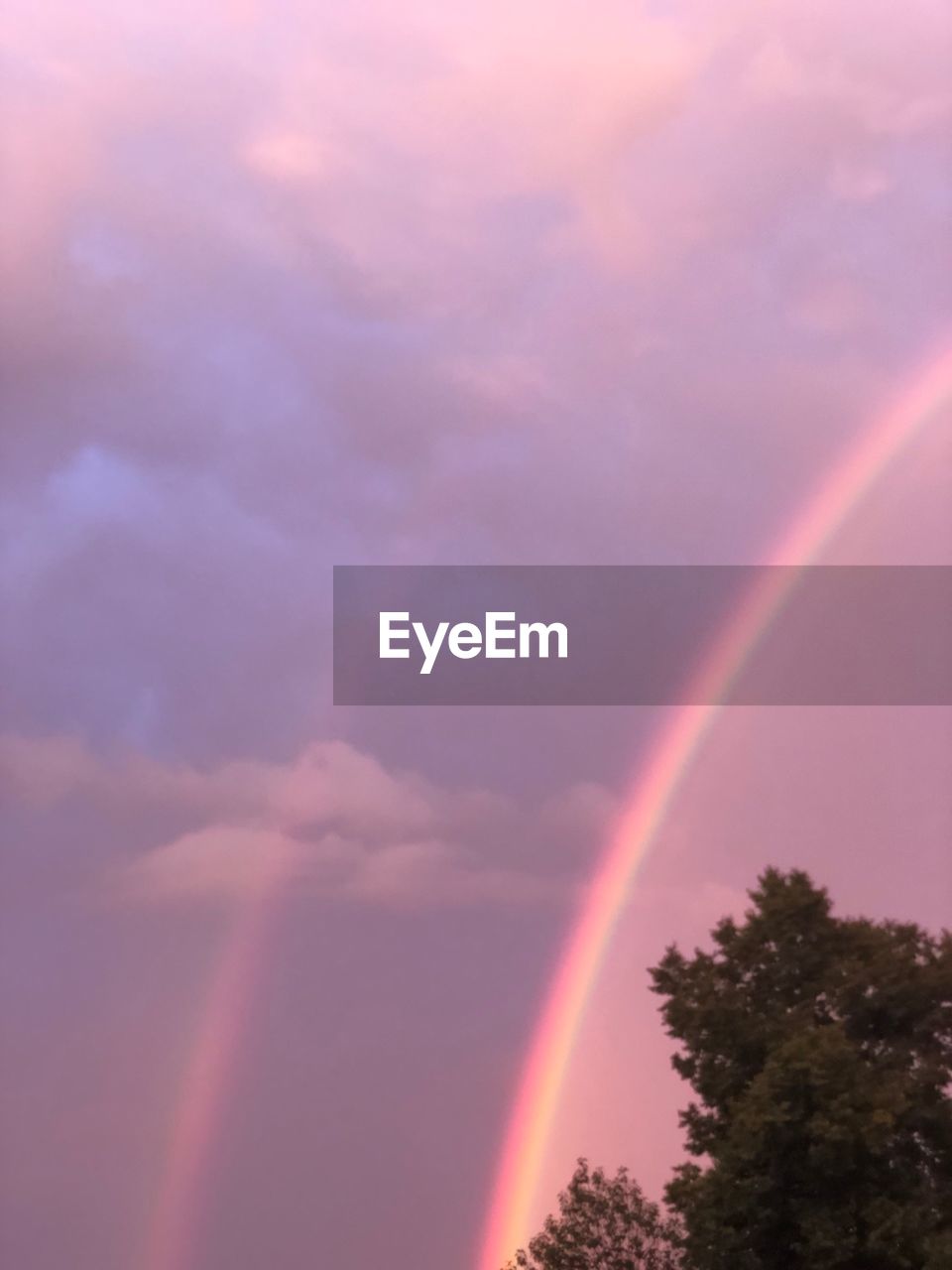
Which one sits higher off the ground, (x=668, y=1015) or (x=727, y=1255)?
(x=668, y=1015)

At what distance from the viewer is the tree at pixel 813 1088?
114 ft

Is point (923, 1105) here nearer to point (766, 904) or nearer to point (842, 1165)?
point (842, 1165)

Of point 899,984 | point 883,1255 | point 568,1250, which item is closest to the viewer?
point 883,1255

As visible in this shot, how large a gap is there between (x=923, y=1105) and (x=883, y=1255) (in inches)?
138

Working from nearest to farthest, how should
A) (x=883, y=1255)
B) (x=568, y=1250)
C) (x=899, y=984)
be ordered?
(x=883, y=1255), (x=899, y=984), (x=568, y=1250)

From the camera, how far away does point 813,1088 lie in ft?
115

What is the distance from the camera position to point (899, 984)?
124 feet

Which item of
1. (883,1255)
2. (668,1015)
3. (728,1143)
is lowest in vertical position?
(883,1255)

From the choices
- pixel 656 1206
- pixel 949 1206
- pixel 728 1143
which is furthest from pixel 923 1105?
pixel 656 1206

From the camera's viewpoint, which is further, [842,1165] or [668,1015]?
[668,1015]

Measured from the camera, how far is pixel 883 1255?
34.5m

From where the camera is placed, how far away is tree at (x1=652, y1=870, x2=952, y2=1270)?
114 ft

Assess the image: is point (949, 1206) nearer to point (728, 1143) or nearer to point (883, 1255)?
point (883, 1255)

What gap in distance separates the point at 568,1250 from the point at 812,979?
23.1 meters
